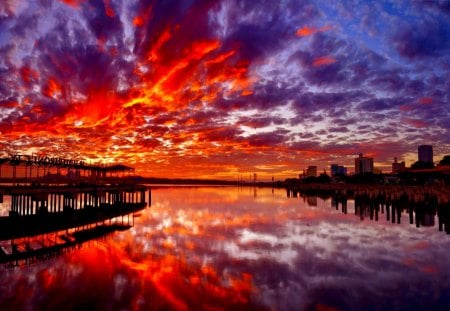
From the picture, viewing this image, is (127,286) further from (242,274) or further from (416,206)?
(416,206)

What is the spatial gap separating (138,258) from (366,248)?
15.8m

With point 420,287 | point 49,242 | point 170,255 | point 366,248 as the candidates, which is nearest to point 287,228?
point 366,248

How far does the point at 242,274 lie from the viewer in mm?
17312

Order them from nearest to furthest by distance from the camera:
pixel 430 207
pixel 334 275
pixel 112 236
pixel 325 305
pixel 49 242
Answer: pixel 325 305 → pixel 334 275 → pixel 49 242 → pixel 112 236 → pixel 430 207

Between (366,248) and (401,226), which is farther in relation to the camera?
(401,226)

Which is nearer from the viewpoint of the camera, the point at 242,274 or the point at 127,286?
the point at 127,286

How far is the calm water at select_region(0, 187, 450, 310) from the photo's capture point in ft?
44.9

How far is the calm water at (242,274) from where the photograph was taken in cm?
1370

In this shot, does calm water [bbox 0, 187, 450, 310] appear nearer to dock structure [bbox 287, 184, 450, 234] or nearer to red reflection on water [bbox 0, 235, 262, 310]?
red reflection on water [bbox 0, 235, 262, 310]

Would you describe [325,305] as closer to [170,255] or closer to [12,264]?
[170,255]

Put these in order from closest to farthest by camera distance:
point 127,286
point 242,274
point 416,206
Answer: point 127,286, point 242,274, point 416,206

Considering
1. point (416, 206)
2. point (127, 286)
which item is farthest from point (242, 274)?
point (416, 206)

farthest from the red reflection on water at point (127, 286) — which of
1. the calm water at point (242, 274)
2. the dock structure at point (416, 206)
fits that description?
the dock structure at point (416, 206)

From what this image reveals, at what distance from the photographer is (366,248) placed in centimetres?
2353
